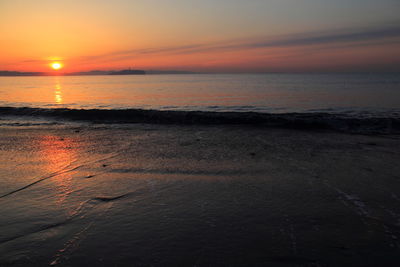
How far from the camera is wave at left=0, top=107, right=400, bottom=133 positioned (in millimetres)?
14680

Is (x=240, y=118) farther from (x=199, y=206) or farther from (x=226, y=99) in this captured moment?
(x=226, y=99)

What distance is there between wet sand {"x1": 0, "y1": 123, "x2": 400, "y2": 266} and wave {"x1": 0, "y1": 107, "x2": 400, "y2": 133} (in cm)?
597

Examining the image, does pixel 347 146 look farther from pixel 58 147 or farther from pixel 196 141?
pixel 58 147

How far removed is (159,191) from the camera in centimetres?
532

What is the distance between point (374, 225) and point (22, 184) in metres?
6.24

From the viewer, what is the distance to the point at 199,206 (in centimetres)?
464

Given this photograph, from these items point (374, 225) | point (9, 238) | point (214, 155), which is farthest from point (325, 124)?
point (9, 238)

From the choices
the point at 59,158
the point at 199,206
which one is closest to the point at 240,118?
the point at 59,158

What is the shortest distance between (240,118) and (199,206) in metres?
13.0

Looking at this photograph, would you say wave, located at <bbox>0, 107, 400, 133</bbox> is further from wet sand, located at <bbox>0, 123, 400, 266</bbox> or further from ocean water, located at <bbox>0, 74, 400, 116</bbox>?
wet sand, located at <bbox>0, 123, 400, 266</bbox>

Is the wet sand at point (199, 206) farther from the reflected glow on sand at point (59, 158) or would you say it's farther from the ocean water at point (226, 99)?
the ocean water at point (226, 99)

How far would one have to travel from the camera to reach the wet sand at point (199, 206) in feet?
10.8

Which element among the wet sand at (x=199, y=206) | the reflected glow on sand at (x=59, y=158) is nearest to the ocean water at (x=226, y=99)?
the reflected glow on sand at (x=59, y=158)

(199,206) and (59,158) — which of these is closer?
(199,206)
